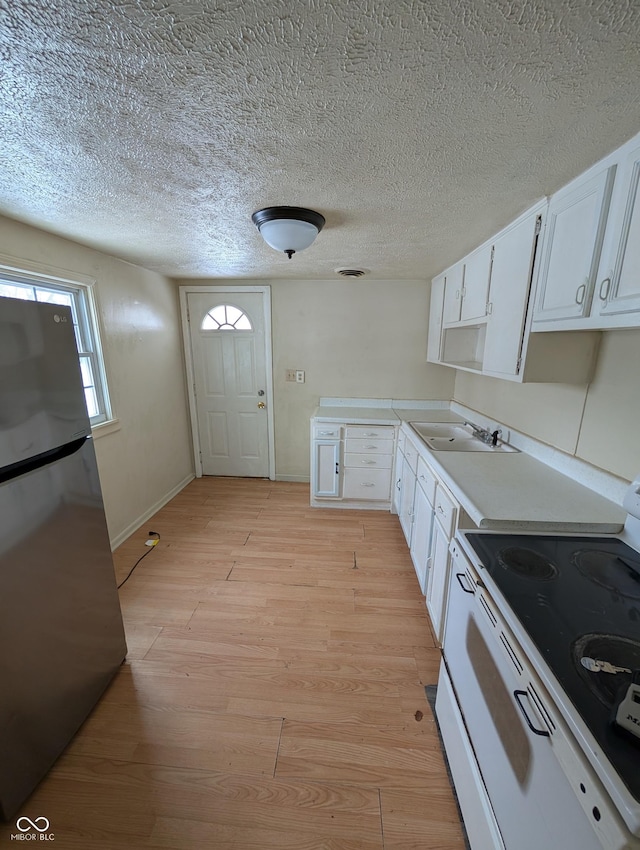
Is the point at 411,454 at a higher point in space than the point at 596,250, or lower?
lower

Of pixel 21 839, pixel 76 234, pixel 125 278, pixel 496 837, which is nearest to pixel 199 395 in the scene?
pixel 125 278

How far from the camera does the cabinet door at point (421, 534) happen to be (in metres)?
1.98

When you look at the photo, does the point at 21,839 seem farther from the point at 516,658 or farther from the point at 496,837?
the point at 516,658

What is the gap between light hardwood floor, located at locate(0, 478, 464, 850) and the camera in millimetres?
1112

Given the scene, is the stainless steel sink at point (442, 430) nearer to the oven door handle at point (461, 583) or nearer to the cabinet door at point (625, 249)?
the oven door handle at point (461, 583)

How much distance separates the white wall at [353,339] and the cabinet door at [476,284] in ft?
3.56

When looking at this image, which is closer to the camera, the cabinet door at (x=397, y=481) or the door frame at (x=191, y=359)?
the cabinet door at (x=397, y=481)

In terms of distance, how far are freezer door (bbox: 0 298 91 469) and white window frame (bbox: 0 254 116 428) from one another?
99 centimetres

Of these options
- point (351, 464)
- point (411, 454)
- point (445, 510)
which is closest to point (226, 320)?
point (351, 464)

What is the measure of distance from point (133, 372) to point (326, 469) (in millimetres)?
1922

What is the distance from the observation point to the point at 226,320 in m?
3.58

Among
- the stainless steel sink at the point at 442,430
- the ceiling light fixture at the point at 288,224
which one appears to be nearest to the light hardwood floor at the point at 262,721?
the stainless steel sink at the point at 442,430

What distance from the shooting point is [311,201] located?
4.97ft

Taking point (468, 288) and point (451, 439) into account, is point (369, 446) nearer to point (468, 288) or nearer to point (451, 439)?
point (451, 439)
